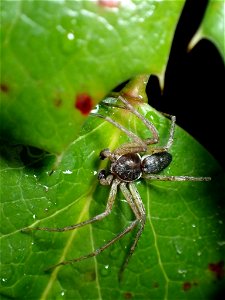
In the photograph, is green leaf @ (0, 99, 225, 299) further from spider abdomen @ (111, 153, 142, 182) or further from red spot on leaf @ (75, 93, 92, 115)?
red spot on leaf @ (75, 93, 92, 115)

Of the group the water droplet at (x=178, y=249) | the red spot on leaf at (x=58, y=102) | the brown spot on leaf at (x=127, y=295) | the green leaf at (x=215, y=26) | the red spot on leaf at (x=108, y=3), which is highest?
the green leaf at (x=215, y=26)

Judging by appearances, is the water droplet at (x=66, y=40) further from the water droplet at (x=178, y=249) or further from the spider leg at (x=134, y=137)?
the water droplet at (x=178, y=249)

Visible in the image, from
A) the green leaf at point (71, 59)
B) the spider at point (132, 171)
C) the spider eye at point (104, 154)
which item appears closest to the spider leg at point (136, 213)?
the spider at point (132, 171)

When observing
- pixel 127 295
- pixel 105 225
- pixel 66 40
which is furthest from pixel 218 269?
pixel 66 40

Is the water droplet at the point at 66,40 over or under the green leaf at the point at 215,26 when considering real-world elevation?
under

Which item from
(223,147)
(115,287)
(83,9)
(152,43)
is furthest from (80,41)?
(115,287)

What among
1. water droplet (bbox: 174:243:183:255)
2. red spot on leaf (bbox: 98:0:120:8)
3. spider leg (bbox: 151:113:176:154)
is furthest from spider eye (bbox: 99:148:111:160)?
red spot on leaf (bbox: 98:0:120:8)
